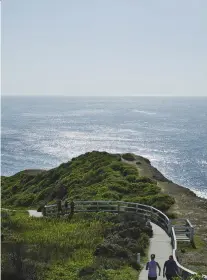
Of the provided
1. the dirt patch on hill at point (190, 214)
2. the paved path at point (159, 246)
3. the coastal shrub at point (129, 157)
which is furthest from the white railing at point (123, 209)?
the coastal shrub at point (129, 157)

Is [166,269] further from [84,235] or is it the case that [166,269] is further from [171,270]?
[84,235]

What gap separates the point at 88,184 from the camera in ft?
144

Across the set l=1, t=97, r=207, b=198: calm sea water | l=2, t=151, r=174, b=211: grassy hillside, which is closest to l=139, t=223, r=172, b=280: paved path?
l=2, t=151, r=174, b=211: grassy hillside

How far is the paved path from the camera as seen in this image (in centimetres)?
2054

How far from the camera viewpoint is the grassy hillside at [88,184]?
1426 inches

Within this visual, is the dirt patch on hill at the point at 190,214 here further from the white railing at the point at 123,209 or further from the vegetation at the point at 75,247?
the vegetation at the point at 75,247

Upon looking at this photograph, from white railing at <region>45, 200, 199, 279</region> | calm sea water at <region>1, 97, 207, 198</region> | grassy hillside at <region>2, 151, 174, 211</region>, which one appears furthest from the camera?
calm sea water at <region>1, 97, 207, 198</region>

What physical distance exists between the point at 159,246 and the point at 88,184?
71.0 feet

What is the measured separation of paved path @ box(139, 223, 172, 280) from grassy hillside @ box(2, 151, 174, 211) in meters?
5.96

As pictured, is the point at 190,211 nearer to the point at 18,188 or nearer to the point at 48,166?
the point at 18,188

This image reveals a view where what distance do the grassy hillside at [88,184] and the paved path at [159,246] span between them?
235 inches

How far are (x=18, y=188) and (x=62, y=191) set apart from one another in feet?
44.4

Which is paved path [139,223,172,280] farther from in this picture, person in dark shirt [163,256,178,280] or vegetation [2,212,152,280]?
person in dark shirt [163,256,178,280]

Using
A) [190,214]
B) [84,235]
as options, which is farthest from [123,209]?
[84,235]
